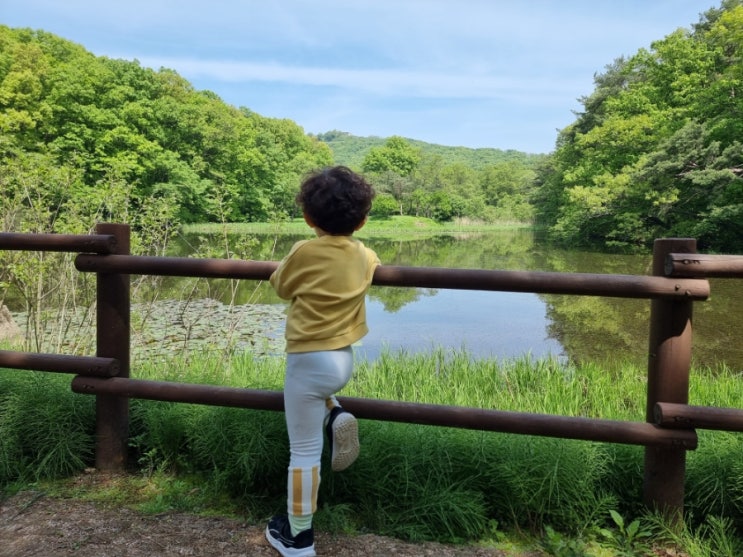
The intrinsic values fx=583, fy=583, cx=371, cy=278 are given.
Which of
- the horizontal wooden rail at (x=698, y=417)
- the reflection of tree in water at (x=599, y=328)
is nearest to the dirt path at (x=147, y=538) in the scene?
the horizontal wooden rail at (x=698, y=417)

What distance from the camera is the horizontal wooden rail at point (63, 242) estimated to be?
270cm

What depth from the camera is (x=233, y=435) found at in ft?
8.80

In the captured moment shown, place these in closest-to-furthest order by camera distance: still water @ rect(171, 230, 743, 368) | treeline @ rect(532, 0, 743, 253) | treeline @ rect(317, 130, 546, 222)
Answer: still water @ rect(171, 230, 743, 368) → treeline @ rect(532, 0, 743, 253) → treeline @ rect(317, 130, 546, 222)

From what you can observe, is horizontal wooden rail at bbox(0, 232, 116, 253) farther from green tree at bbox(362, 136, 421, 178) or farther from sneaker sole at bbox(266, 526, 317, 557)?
green tree at bbox(362, 136, 421, 178)

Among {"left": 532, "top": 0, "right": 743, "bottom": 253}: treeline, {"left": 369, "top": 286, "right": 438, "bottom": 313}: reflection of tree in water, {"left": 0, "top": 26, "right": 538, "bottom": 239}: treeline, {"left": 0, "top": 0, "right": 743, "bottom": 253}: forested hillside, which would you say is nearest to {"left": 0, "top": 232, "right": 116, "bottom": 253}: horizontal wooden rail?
{"left": 0, "top": 0, "right": 743, "bottom": 253}: forested hillside

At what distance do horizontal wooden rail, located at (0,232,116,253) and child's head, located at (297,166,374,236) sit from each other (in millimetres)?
1121

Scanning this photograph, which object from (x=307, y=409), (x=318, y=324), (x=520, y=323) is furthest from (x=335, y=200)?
(x=520, y=323)

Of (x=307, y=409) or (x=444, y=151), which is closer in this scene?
(x=307, y=409)

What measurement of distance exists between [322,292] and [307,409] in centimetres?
42

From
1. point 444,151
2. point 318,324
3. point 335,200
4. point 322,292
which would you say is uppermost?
point 444,151

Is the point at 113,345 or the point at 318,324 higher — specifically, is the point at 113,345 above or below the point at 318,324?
below

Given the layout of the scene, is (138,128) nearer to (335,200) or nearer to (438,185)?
(335,200)

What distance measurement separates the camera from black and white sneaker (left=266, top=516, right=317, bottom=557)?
211 cm

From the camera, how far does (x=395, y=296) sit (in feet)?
46.2
